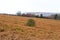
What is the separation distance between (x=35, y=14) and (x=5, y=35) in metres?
30.1

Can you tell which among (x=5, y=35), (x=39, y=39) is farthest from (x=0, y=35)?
(x=39, y=39)

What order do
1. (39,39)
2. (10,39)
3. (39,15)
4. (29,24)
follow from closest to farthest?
1. (10,39)
2. (39,39)
3. (29,24)
4. (39,15)

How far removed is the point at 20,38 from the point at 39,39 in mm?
1452

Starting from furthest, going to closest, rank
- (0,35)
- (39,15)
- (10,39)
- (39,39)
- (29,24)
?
1. (39,15)
2. (29,24)
3. (39,39)
4. (0,35)
5. (10,39)

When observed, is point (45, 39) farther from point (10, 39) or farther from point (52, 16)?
point (52, 16)

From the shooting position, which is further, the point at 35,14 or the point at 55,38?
the point at 35,14

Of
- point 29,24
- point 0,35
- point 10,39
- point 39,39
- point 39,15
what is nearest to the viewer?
point 10,39

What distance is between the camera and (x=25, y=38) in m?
13.4

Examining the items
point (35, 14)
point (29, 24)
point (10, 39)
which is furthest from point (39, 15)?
point (10, 39)

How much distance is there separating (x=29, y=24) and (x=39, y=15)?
68.9ft

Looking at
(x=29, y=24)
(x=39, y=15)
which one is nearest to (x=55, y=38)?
(x=29, y=24)

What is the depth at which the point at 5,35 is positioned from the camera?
1330cm

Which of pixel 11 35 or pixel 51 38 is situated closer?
pixel 11 35

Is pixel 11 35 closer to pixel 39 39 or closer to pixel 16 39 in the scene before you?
pixel 16 39
